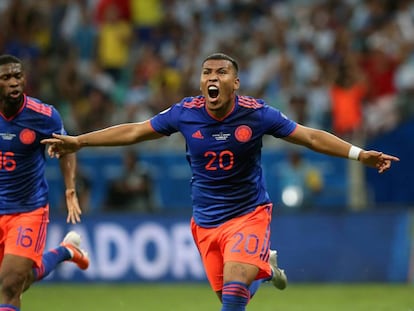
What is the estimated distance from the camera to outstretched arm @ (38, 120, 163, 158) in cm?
908

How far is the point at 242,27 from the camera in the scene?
19250 mm

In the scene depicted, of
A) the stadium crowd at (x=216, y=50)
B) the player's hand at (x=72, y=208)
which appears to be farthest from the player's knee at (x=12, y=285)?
the stadium crowd at (x=216, y=50)

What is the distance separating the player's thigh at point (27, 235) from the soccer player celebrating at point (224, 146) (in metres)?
0.97

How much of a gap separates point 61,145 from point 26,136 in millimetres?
823

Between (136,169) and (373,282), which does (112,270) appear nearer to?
(136,169)

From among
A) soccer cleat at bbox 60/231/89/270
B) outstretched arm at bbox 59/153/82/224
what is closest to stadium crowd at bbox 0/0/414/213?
soccer cleat at bbox 60/231/89/270

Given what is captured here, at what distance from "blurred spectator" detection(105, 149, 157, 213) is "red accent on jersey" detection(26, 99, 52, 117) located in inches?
246

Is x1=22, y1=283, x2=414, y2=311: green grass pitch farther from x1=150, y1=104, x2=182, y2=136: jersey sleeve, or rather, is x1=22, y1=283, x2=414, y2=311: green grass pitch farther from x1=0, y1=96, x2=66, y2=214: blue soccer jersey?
x1=150, y1=104, x2=182, y2=136: jersey sleeve

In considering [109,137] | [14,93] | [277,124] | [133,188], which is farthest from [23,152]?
[133,188]

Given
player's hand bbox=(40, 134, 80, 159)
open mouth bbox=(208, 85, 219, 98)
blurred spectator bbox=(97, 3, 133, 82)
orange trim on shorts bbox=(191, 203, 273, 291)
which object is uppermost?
blurred spectator bbox=(97, 3, 133, 82)

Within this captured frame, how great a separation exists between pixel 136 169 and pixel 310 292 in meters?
3.55

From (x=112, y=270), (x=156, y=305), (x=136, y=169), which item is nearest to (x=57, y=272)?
(x=112, y=270)

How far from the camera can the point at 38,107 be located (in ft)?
32.5

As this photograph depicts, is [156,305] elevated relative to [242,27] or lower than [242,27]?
lower
